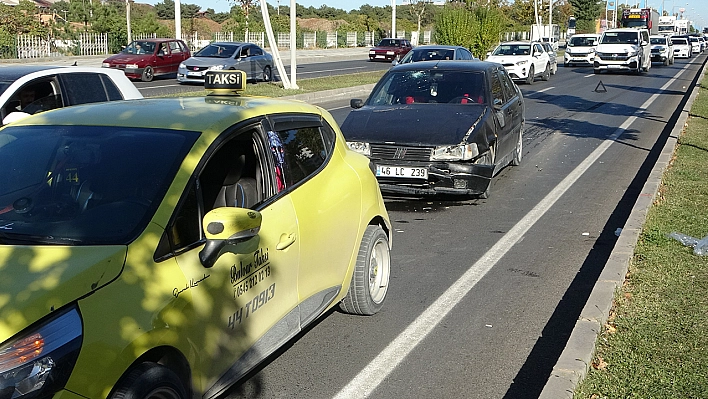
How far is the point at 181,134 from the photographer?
13.4ft

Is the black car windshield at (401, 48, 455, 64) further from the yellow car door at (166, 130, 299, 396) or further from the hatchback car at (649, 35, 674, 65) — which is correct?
the hatchback car at (649, 35, 674, 65)

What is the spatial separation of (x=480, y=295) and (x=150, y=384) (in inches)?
144

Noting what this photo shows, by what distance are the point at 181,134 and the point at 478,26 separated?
1401 inches

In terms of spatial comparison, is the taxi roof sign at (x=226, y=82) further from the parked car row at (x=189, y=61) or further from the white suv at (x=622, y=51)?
the white suv at (x=622, y=51)

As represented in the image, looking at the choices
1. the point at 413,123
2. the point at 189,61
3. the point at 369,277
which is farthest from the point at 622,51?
the point at 369,277

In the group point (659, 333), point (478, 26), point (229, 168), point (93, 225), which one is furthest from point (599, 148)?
point (478, 26)

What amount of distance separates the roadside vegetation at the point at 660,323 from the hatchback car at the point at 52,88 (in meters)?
5.55

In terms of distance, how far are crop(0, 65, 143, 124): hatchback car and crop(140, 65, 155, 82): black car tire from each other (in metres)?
21.6

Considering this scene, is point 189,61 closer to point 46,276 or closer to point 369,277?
point 369,277

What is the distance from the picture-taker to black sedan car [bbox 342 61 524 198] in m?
9.20

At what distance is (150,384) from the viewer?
3221mm

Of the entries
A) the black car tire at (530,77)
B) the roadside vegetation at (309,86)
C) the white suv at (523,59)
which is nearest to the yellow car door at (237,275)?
the roadside vegetation at (309,86)

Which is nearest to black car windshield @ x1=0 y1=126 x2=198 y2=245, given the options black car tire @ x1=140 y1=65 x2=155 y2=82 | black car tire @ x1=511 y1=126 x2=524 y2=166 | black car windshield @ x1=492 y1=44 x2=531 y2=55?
black car tire @ x1=511 y1=126 x2=524 y2=166

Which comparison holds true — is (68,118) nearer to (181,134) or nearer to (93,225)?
(181,134)
